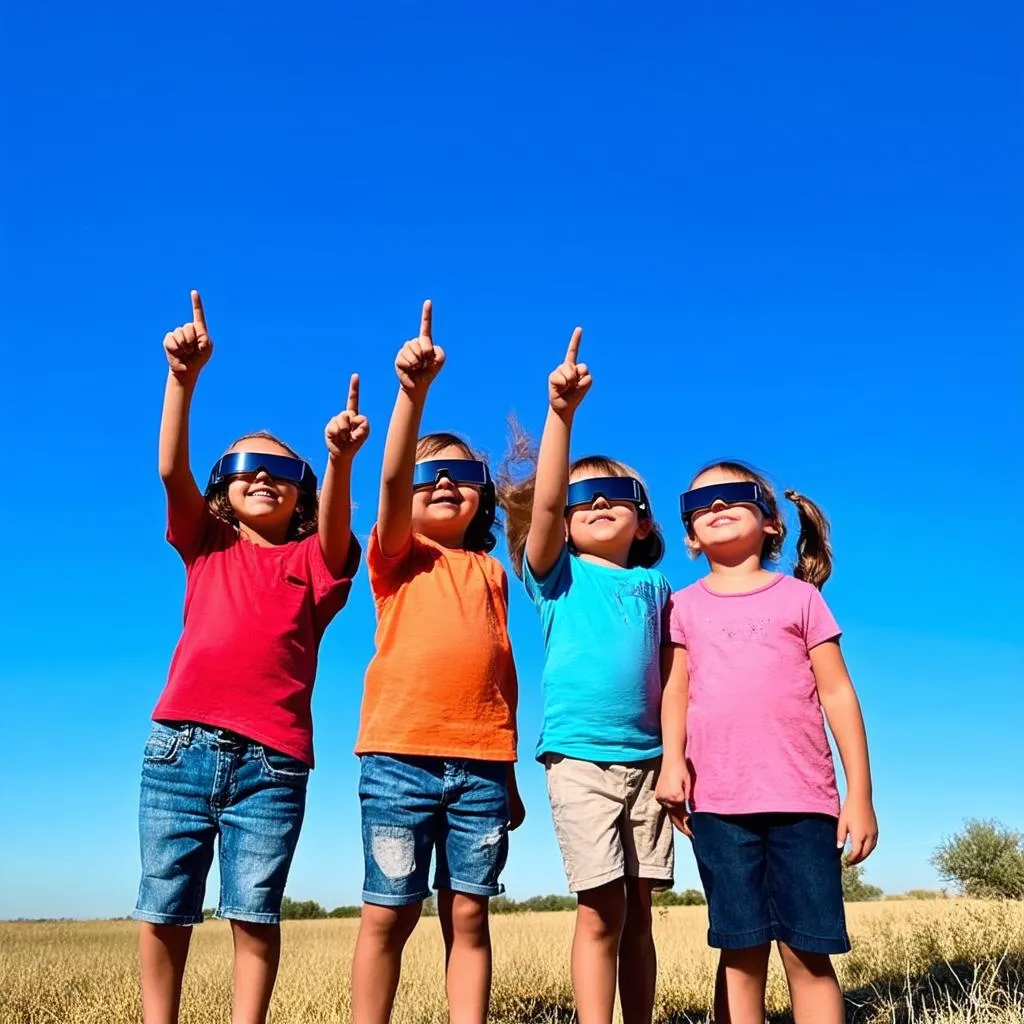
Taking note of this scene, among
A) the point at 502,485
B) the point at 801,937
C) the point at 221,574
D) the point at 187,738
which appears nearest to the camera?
the point at 801,937

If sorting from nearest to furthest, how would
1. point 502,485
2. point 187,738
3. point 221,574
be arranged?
point 187,738 → point 221,574 → point 502,485

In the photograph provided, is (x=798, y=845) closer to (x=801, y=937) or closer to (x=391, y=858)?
(x=801, y=937)

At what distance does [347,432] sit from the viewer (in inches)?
177

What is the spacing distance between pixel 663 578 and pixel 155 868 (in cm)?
261

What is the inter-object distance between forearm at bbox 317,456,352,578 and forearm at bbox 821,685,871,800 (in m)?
2.24

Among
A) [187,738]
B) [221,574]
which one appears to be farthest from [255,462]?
[187,738]

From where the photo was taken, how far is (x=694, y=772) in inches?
171

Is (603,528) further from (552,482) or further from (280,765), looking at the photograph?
(280,765)

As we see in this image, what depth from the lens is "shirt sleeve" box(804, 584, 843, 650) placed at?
4410mm

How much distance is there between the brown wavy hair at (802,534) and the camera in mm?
5020

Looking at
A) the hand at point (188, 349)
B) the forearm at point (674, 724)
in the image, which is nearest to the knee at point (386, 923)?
the forearm at point (674, 724)

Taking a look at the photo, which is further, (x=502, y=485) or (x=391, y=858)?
(x=502, y=485)

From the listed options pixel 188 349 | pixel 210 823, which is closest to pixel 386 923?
pixel 210 823

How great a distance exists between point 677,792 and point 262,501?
2337 millimetres
